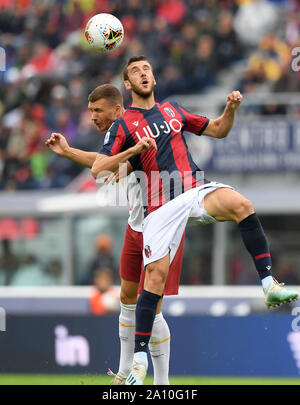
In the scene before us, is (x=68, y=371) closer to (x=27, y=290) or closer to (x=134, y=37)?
(x=27, y=290)

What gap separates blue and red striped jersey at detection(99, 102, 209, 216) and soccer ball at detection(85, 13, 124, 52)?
67 centimetres

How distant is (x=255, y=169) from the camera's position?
12.6 metres

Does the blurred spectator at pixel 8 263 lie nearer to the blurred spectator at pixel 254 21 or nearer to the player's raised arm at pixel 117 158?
the blurred spectator at pixel 254 21

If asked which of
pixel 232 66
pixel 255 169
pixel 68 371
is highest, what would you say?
pixel 232 66

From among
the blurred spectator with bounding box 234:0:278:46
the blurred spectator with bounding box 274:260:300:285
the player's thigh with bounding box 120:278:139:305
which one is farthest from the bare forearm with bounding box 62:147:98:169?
the blurred spectator with bounding box 234:0:278:46

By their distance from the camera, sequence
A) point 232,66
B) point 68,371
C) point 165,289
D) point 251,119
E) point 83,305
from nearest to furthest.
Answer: point 165,289
point 68,371
point 83,305
point 251,119
point 232,66

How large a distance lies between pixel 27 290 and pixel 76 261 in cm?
152

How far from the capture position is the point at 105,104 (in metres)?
6.92

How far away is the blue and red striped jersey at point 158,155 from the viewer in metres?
6.36
